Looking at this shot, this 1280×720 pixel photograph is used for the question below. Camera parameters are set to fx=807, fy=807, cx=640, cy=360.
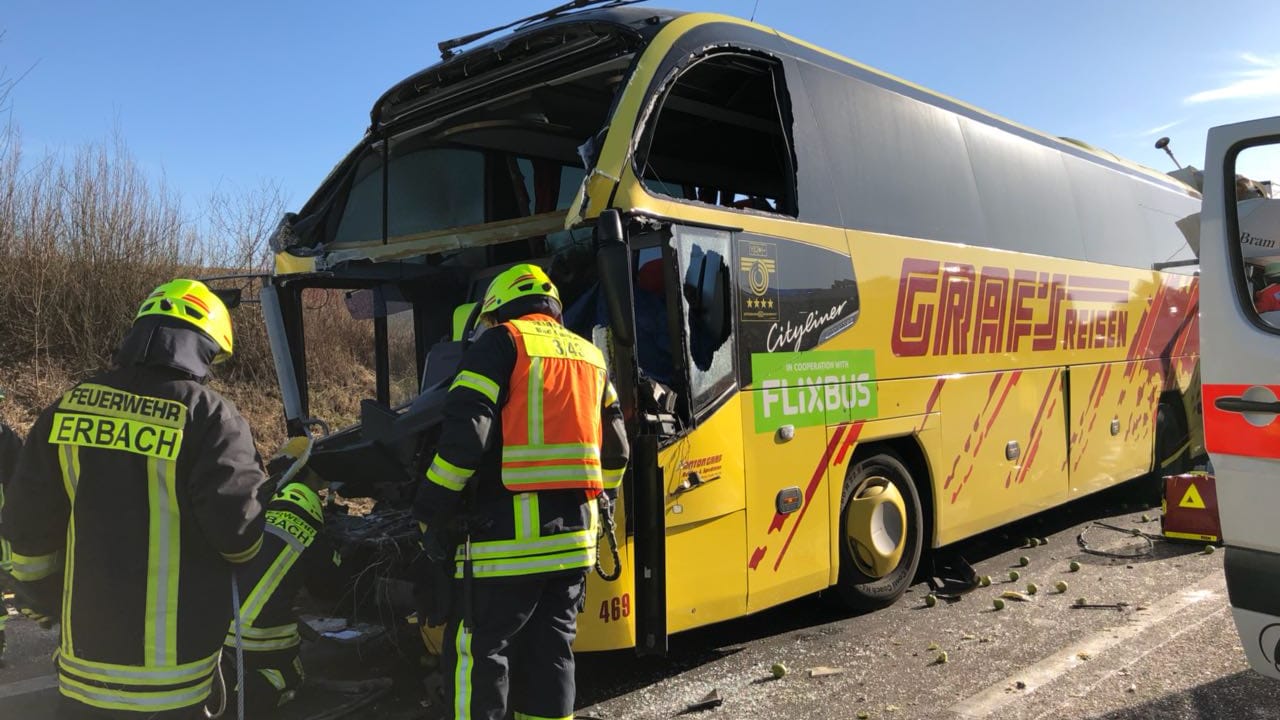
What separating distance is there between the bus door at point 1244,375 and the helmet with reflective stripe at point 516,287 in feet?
8.87

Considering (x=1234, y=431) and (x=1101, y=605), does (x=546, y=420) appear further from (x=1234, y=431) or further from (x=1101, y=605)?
(x=1101, y=605)

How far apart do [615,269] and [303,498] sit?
210 cm

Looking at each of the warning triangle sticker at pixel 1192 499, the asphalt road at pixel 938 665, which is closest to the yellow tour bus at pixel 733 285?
the asphalt road at pixel 938 665

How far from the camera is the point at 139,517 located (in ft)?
8.43

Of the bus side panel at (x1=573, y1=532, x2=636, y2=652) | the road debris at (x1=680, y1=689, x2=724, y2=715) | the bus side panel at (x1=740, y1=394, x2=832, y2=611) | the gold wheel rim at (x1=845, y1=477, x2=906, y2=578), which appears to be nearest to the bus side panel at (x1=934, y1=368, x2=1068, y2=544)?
the gold wheel rim at (x1=845, y1=477, x2=906, y2=578)

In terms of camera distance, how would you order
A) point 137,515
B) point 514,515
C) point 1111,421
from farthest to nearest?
point 1111,421, point 514,515, point 137,515

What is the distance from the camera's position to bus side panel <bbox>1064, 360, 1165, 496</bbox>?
7238 mm

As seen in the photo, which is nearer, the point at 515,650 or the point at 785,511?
the point at 515,650

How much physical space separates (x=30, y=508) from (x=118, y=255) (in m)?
9.45

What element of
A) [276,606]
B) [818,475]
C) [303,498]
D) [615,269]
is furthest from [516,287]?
[818,475]

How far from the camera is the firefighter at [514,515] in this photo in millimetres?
2979

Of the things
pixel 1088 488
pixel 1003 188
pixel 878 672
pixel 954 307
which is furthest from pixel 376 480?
pixel 1088 488

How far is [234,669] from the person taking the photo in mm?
3812

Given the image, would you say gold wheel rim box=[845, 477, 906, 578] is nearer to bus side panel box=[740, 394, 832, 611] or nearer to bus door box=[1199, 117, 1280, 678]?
bus side panel box=[740, 394, 832, 611]
